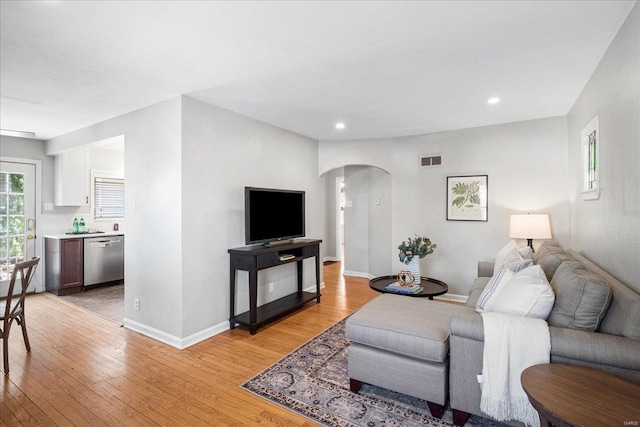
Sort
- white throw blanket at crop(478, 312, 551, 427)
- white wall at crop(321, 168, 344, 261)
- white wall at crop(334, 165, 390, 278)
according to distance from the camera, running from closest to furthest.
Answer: white throw blanket at crop(478, 312, 551, 427)
white wall at crop(334, 165, 390, 278)
white wall at crop(321, 168, 344, 261)

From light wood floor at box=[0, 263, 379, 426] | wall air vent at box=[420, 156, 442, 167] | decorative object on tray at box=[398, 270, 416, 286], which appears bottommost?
light wood floor at box=[0, 263, 379, 426]

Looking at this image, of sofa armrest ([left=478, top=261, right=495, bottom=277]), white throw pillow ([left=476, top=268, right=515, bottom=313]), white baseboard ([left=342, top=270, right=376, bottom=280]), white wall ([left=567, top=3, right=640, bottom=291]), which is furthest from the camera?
white baseboard ([left=342, top=270, right=376, bottom=280])

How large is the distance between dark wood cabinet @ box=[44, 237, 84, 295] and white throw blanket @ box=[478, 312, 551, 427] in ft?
19.3

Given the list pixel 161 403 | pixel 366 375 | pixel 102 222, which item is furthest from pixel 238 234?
pixel 102 222

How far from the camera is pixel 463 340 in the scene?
6.25ft

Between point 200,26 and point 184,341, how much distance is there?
9.04ft

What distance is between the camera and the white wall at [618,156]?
184 cm

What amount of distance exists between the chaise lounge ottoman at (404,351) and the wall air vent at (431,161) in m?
2.86

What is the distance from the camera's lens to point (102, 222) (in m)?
5.96

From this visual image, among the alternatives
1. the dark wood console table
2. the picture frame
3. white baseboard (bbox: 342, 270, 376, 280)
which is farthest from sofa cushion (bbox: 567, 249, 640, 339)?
white baseboard (bbox: 342, 270, 376, 280)

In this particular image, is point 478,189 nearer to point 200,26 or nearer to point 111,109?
point 200,26

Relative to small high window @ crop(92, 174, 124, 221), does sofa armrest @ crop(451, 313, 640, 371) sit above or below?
below

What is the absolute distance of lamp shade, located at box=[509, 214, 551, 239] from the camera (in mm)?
3785

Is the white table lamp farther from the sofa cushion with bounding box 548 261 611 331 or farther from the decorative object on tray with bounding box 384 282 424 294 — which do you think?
the sofa cushion with bounding box 548 261 611 331
